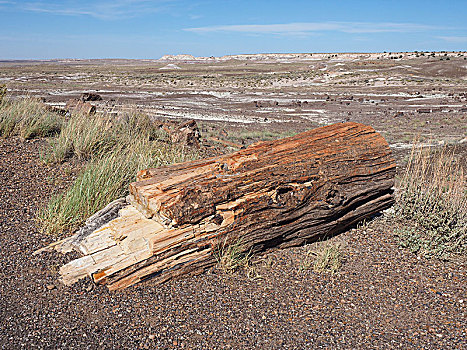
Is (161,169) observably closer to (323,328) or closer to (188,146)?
(323,328)

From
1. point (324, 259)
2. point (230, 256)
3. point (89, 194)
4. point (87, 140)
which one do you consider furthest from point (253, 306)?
point (87, 140)

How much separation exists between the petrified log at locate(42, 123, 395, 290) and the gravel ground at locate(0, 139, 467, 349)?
219 mm

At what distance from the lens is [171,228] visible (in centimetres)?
363

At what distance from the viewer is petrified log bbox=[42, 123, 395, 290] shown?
11.8ft

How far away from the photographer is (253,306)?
3463 mm

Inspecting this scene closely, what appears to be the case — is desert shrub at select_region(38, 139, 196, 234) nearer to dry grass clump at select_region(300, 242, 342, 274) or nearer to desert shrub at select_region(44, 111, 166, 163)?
desert shrub at select_region(44, 111, 166, 163)

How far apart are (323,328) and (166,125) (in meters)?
7.46

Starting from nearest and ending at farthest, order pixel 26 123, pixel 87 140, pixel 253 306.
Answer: pixel 253 306 → pixel 87 140 → pixel 26 123

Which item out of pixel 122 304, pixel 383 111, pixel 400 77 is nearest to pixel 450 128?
pixel 383 111

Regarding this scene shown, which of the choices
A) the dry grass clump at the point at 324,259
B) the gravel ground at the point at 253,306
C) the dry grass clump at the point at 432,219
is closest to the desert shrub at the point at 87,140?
the gravel ground at the point at 253,306

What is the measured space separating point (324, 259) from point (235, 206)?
111 centimetres

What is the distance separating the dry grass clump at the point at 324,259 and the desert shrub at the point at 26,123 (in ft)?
19.3

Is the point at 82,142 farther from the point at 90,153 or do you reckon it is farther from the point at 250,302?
the point at 250,302

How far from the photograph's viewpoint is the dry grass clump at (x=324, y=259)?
406cm
